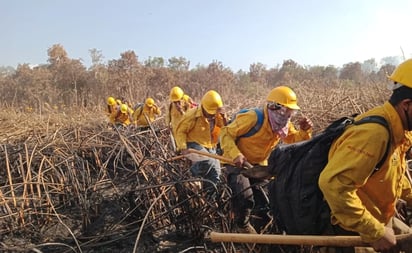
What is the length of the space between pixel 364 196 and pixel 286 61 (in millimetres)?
23580

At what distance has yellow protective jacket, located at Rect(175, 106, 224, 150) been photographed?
17.7 ft

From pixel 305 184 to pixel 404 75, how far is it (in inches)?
28.8

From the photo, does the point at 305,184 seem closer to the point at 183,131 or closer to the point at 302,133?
the point at 302,133

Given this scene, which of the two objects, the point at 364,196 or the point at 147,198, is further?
the point at 147,198

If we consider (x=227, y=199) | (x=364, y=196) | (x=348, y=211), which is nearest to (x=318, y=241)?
(x=348, y=211)

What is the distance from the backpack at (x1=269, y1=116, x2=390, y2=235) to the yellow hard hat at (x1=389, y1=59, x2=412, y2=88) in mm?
284

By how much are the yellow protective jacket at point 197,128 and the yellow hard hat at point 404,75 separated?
11.9 feet

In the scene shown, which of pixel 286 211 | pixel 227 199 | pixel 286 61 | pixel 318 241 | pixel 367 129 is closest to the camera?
pixel 367 129

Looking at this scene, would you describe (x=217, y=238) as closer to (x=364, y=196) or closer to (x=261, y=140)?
(x=364, y=196)

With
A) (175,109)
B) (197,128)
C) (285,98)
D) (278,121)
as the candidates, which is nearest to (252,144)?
(278,121)

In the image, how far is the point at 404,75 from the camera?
1840 mm

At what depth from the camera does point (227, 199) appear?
3652 millimetres

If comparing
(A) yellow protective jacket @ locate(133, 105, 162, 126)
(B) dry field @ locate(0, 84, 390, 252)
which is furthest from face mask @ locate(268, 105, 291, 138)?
(A) yellow protective jacket @ locate(133, 105, 162, 126)

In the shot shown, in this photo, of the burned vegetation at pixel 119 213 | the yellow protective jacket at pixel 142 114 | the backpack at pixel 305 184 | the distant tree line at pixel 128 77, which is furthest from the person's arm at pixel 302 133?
the distant tree line at pixel 128 77
